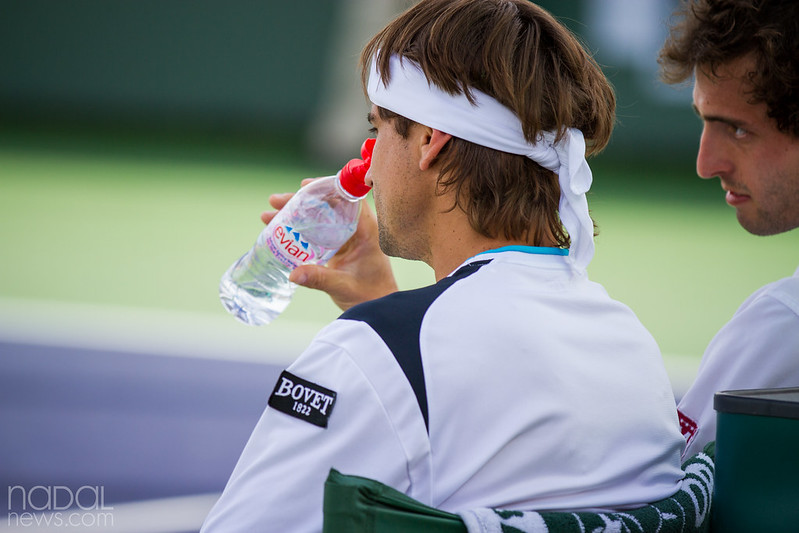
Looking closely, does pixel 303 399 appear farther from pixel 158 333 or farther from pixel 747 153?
pixel 158 333

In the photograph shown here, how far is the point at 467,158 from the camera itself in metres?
2.25

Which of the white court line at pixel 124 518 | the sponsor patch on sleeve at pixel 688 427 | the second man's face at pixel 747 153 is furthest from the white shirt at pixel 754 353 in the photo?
the white court line at pixel 124 518

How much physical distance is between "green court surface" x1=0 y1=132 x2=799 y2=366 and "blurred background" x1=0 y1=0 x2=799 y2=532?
0.05m

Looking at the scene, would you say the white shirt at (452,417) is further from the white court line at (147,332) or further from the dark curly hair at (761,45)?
the white court line at (147,332)

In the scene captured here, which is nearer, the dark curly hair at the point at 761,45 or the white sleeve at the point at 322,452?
the white sleeve at the point at 322,452

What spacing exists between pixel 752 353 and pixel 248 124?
15.4 m

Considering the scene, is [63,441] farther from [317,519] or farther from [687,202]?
[687,202]

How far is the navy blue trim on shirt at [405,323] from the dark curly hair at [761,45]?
1.14 meters

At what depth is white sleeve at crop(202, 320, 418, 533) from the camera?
5.69 ft

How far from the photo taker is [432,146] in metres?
2.28

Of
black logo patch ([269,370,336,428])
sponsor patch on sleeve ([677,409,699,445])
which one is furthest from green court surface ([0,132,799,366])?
black logo patch ([269,370,336,428])

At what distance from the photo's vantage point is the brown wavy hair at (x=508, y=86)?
219cm

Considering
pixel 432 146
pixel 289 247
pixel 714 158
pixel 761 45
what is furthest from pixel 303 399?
pixel 761 45

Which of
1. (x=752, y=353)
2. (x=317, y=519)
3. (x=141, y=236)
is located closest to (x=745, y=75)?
(x=752, y=353)
